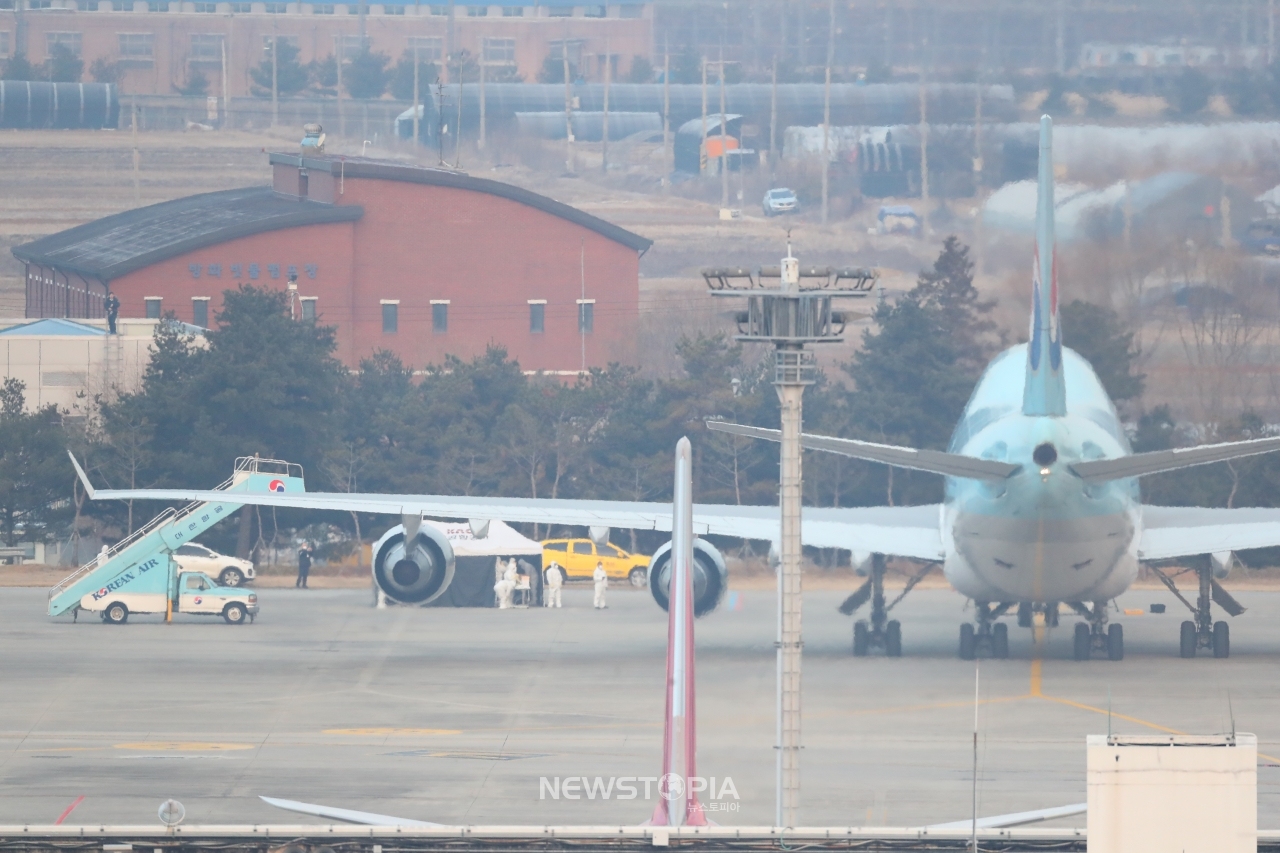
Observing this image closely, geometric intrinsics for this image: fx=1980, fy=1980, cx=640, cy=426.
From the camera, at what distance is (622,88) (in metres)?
156

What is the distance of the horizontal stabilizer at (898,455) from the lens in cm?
2928

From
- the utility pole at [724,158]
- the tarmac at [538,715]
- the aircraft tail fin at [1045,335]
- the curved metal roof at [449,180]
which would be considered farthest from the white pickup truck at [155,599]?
the utility pole at [724,158]

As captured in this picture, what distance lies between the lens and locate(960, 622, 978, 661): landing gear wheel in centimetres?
4525

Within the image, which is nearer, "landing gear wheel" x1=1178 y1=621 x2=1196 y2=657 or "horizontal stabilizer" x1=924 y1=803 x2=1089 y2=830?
"horizontal stabilizer" x1=924 y1=803 x2=1089 y2=830

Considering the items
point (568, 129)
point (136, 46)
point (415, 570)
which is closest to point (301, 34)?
point (136, 46)

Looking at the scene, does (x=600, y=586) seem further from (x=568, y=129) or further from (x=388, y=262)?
(x=568, y=129)

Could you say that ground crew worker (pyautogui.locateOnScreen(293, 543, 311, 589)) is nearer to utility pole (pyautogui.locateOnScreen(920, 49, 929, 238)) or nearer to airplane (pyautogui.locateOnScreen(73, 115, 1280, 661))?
airplane (pyautogui.locateOnScreen(73, 115, 1280, 661))

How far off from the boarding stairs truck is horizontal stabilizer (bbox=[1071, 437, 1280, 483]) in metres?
24.1

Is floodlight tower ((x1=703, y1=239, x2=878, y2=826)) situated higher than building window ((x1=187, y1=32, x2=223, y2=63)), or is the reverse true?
building window ((x1=187, y1=32, x2=223, y2=63))

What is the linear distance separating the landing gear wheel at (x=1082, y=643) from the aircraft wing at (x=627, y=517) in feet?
12.1

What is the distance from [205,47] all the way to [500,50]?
2510 centimetres

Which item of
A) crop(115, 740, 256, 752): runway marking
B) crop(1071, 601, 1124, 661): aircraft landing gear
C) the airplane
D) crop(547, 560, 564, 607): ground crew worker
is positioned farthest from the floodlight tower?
crop(547, 560, 564, 607): ground crew worker

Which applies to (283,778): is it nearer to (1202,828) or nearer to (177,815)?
(177,815)

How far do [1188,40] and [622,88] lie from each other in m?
50.8
